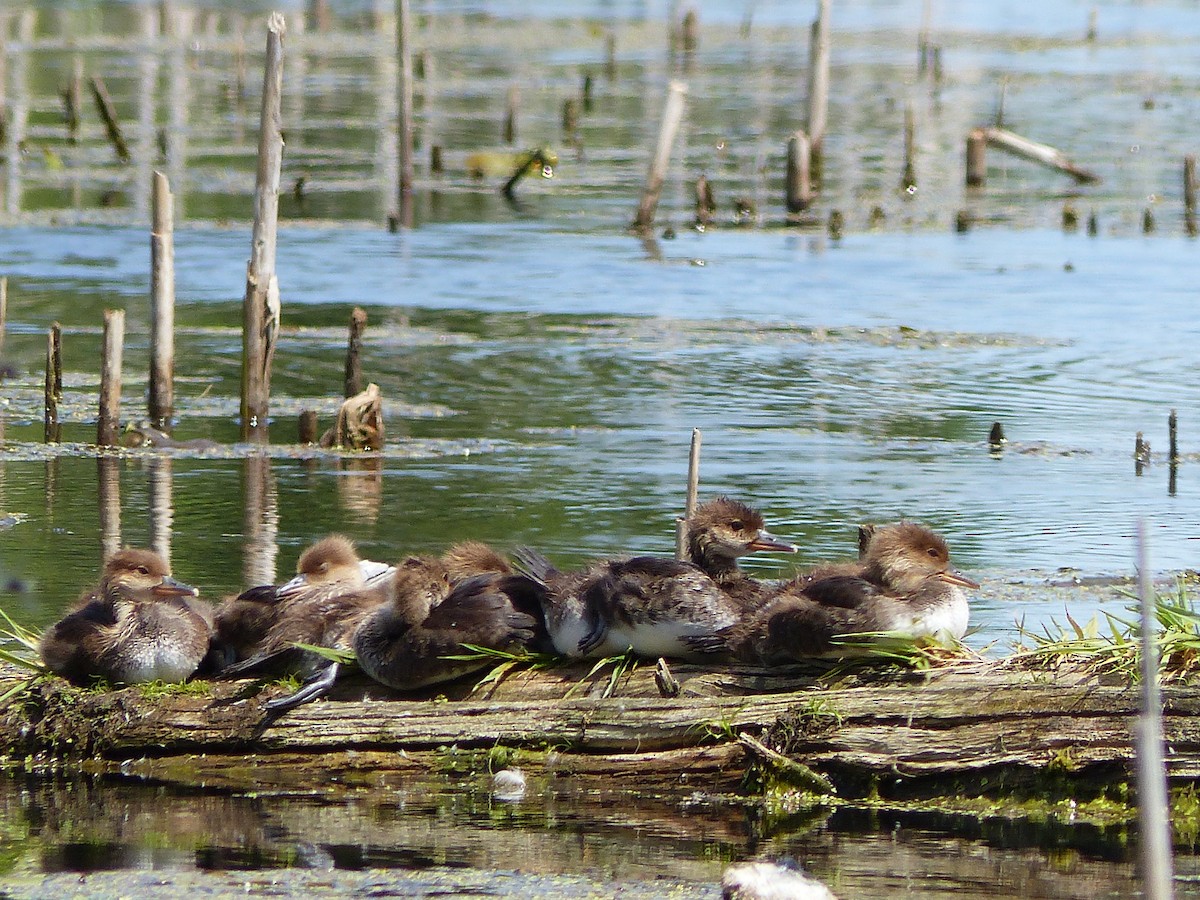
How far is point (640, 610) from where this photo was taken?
284 inches

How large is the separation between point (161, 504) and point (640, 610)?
5.85 metres

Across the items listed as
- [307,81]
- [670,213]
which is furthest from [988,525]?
[307,81]

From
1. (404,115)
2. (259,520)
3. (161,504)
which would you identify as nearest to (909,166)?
(404,115)

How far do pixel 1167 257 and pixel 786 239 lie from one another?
4538 millimetres

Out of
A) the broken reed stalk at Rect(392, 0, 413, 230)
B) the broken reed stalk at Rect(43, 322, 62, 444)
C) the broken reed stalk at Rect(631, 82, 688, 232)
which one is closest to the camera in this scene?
the broken reed stalk at Rect(43, 322, 62, 444)

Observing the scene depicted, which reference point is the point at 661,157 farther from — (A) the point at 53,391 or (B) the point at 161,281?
(B) the point at 161,281

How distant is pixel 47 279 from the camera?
21781 mm

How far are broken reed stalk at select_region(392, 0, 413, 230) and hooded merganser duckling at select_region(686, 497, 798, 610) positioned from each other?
1876 centimetres

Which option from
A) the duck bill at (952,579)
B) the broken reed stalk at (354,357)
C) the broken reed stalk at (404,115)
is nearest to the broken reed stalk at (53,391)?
the broken reed stalk at (354,357)

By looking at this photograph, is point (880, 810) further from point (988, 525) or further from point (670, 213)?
point (670, 213)

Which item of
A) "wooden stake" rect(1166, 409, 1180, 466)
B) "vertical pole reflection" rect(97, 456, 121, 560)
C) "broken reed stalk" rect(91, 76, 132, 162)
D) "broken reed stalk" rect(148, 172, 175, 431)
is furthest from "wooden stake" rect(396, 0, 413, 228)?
"wooden stake" rect(1166, 409, 1180, 466)

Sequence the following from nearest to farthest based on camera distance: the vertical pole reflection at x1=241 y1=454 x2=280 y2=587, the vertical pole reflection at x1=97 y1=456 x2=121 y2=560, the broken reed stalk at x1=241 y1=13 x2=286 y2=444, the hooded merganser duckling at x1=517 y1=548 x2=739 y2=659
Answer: the hooded merganser duckling at x1=517 y1=548 x2=739 y2=659
the vertical pole reflection at x1=241 y1=454 x2=280 y2=587
the vertical pole reflection at x1=97 y1=456 x2=121 y2=560
the broken reed stalk at x1=241 y1=13 x2=286 y2=444

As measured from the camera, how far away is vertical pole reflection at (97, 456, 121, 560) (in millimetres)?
11180

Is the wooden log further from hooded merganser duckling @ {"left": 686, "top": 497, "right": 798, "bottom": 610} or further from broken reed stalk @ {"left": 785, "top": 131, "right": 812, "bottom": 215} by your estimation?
hooded merganser duckling @ {"left": 686, "top": 497, "right": 798, "bottom": 610}
